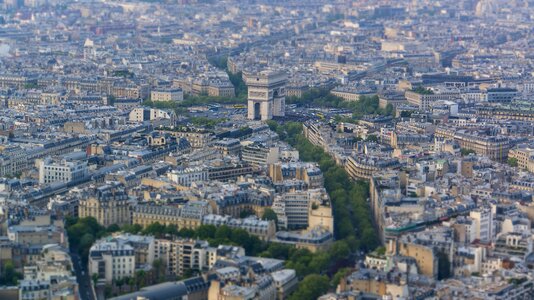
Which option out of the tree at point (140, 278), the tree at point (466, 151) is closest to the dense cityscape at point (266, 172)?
the tree at point (140, 278)

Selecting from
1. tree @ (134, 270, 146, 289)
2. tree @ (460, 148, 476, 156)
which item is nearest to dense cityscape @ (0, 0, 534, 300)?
tree @ (134, 270, 146, 289)

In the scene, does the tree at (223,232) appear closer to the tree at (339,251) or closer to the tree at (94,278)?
the tree at (339,251)

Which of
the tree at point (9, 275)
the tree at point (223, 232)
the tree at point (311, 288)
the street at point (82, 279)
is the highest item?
the tree at point (223, 232)

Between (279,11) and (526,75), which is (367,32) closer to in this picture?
(279,11)

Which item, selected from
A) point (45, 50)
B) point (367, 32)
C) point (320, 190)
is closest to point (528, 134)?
point (320, 190)

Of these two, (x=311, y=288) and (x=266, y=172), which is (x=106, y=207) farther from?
(x=311, y=288)

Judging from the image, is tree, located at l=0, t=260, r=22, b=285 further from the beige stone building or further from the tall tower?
the tall tower

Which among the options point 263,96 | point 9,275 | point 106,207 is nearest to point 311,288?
point 9,275

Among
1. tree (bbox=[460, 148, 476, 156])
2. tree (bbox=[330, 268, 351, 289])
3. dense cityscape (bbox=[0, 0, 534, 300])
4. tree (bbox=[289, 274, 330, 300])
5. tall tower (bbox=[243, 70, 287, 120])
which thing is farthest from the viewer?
tall tower (bbox=[243, 70, 287, 120])
